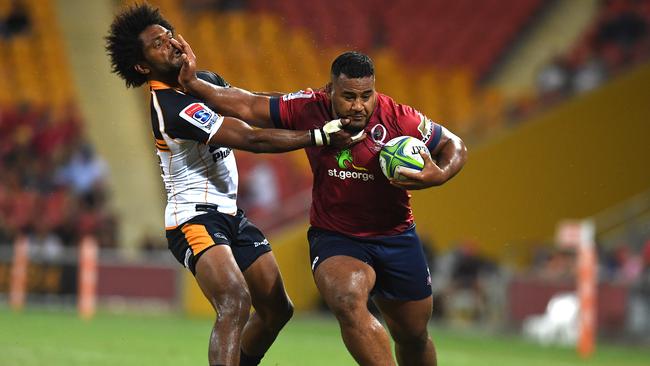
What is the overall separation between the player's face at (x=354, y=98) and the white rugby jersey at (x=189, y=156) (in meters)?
0.78

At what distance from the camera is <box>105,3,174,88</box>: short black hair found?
27.4 feet

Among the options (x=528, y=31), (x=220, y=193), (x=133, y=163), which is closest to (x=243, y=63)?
(x=133, y=163)

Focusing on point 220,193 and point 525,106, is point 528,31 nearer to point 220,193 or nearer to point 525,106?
point 525,106

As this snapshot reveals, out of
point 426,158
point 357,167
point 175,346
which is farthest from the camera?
point 175,346

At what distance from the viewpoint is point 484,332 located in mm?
18406

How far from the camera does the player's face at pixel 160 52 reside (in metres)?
8.23

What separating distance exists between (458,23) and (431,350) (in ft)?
60.2

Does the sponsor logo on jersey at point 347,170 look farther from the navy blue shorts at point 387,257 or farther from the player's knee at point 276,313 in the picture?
the player's knee at point 276,313

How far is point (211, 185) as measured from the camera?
846 cm

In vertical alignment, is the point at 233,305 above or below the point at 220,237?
below

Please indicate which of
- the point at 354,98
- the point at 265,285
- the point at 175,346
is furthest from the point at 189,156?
the point at 175,346

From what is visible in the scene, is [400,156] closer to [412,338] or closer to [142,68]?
[412,338]

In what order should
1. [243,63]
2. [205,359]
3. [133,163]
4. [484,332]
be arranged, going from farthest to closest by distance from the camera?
[133,163] < [243,63] < [484,332] < [205,359]

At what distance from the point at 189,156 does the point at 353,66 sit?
1.34 m
